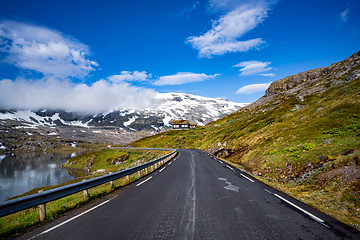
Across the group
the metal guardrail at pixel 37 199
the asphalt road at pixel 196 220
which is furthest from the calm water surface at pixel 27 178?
the asphalt road at pixel 196 220

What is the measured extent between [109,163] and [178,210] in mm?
61592

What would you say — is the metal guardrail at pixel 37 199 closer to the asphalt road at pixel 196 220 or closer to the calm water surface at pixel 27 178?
the asphalt road at pixel 196 220

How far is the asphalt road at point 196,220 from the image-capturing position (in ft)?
16.9

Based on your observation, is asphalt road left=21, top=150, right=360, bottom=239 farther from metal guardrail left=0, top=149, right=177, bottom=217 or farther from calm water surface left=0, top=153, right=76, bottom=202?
calm water surface left=0, top=153, right=76, bottom=202

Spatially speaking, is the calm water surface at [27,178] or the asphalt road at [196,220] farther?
the calm water surface at [27,178]

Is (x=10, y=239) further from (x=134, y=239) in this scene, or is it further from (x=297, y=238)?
(x=297, y=238)

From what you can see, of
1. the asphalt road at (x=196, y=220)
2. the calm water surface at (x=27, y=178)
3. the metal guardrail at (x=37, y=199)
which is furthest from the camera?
the calm water surface at (x=27, y=178)

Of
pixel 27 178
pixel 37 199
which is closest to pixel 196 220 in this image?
pixel 37 199

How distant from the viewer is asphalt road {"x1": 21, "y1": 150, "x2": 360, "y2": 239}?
5.14 metres

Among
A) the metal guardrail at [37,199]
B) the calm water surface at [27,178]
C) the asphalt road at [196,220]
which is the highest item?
the metal guardrail at [37,199]

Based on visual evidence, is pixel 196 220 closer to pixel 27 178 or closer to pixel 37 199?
pixel 37 199

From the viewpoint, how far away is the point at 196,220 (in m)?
5.96

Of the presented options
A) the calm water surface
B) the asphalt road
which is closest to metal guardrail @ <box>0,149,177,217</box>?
the asphalt road

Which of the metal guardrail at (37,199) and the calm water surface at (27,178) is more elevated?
the metal guardrail at (37,199)
